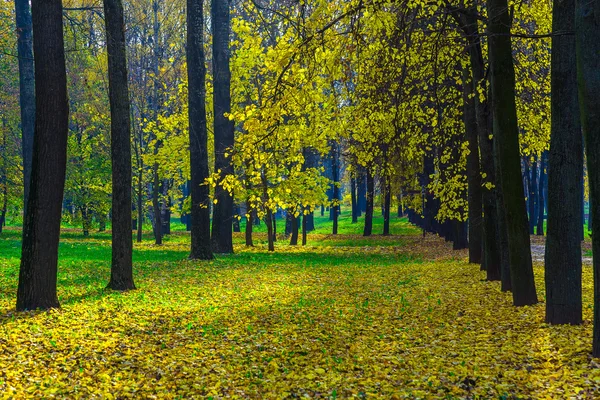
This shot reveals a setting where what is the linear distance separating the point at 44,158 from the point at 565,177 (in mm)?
8145

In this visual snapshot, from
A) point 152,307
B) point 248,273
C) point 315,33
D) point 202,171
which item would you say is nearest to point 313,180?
point 202,171

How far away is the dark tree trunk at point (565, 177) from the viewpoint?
8.05 metres

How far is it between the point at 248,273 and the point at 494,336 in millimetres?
8990

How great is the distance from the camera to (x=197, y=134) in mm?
18766

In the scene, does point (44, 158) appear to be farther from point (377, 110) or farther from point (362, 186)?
point (362, 186)

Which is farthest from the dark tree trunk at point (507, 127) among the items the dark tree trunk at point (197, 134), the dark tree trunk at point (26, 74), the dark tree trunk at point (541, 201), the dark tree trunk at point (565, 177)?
the dark tree trunk at point (541, 201)

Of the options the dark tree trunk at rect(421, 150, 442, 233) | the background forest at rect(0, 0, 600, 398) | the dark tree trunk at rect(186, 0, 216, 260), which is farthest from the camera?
the dark tree trunk at rect(421, 150, 442, 233)

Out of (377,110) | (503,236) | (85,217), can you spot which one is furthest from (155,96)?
(503,236)

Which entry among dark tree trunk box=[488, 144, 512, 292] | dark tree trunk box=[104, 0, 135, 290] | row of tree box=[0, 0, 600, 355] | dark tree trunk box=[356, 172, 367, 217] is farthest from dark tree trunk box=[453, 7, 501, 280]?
dark tree trunk box=[356, 172, 367, 217]

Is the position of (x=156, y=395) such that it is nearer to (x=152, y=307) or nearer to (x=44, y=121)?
(x=152, y=307)

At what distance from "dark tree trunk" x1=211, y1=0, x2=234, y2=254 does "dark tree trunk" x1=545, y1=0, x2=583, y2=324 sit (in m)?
14.2

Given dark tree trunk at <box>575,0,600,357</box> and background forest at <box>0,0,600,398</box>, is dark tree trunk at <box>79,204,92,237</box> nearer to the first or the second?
background forest at <box>0,0,600,398</box>

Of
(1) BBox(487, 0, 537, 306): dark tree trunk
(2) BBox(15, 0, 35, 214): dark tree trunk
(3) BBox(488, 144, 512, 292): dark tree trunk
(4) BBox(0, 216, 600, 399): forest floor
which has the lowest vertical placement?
(4) BBox(0, 216, 600, 399): forest floor

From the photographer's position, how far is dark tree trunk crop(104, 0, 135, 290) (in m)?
11.9
